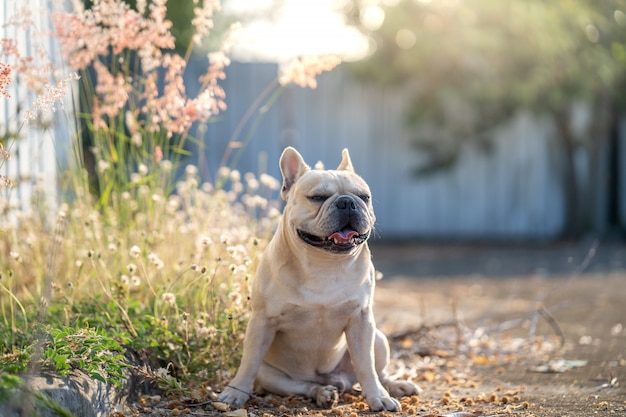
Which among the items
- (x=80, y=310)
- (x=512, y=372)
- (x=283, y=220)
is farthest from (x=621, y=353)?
(x=80, y=310)

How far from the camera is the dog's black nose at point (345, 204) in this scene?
10.9 feet

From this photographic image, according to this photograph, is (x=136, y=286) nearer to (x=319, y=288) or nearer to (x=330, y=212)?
(x=319, y=288)

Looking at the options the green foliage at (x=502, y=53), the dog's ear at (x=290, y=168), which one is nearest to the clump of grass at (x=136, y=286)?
the dog's ear at (x=290, y=168)

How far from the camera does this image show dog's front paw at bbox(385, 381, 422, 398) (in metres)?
3.79

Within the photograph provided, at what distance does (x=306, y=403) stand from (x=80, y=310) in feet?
3.87

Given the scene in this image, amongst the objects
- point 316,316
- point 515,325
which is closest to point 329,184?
point 316,316

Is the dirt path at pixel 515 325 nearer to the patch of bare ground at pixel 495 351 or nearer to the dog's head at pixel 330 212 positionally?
the patch of bare ground at pixel 495 351

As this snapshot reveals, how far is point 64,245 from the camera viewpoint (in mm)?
4602

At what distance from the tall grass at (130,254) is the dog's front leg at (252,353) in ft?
0.92

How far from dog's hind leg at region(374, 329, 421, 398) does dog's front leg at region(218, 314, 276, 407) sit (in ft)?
1.97

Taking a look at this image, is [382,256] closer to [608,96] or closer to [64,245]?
[608,96]

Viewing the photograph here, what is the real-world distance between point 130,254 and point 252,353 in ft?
2.92

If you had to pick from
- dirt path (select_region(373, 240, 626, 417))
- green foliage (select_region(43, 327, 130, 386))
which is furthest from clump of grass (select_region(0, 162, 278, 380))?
dirt path (select_region(373, 240, 626, 417))

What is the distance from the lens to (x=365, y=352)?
348 cm
